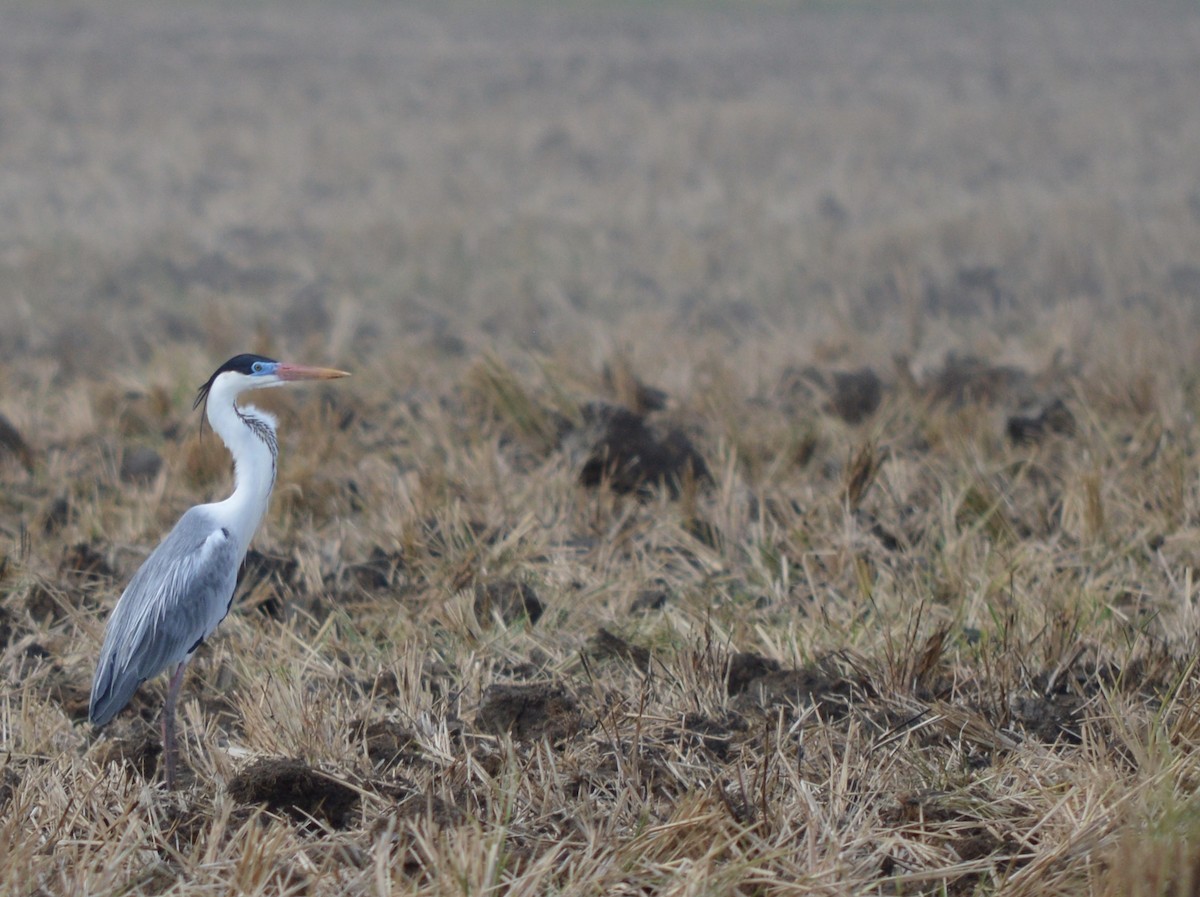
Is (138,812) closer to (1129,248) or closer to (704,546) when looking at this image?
(704,546)

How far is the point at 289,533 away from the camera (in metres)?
5.27

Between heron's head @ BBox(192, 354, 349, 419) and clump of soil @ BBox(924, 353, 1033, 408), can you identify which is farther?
clump of soil @ BBox(924, 353, 1033, 408)

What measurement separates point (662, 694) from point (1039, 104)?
2003cm

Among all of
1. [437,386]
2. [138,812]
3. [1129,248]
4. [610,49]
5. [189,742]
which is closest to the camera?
[138,812]

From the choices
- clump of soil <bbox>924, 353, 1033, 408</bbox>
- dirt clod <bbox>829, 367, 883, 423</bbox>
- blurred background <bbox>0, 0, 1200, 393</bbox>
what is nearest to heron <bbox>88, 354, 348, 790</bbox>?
blurred background <bbox>0, 0, 1200, 393</bbox>

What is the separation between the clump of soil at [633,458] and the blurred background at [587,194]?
5.19 feet

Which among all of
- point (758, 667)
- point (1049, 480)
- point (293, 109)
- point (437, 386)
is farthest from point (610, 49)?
point (758, 667)

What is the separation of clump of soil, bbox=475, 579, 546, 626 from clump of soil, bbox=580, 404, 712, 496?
3.42ft

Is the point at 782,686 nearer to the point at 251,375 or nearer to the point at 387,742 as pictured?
the point at 387,742

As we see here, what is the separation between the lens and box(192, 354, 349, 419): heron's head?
3.79m

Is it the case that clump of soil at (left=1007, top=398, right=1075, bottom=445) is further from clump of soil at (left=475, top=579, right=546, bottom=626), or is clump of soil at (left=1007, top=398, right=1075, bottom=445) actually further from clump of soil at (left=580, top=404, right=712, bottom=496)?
clump of soil at (left=475, top=579, right=546, bottom=626)

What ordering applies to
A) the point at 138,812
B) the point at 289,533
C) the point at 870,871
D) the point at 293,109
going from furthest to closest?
the point at 293,109, the point at 289,533, the point at 138,812, the point at 870,871

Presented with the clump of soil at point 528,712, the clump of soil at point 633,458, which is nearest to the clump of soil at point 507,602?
the clump of soil at point 528,712

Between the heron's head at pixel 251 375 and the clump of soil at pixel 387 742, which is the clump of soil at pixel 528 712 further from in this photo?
the heron's head at pixel 251 375
